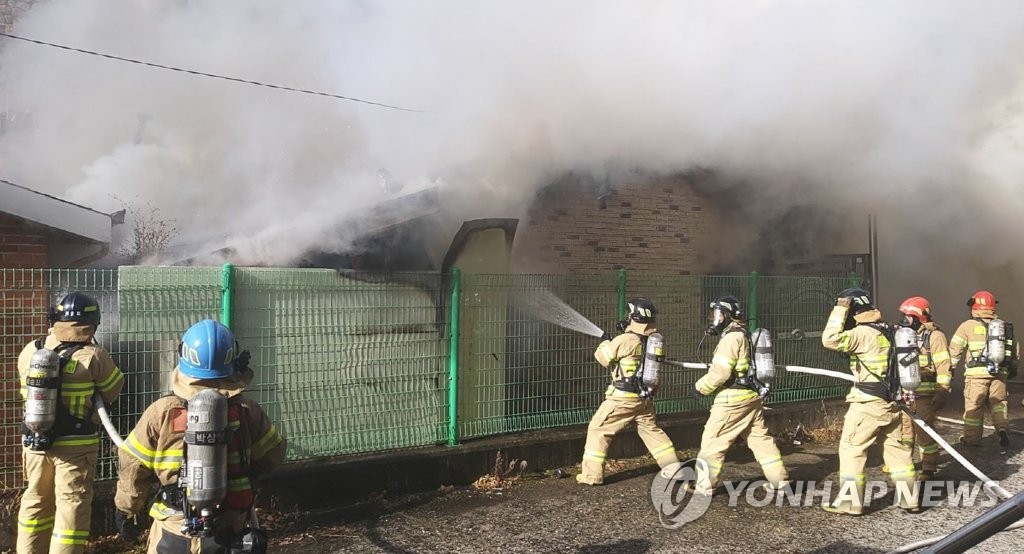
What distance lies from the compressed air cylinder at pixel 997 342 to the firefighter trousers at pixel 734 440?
126 inches

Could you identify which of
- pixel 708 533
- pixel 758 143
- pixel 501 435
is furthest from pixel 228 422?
pixel 758 143

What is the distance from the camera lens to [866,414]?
5422 millimetres

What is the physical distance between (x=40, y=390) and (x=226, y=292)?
1432 mm

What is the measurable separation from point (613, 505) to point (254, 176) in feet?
44.4

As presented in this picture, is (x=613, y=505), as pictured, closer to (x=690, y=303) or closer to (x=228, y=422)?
(x=690, y=303)

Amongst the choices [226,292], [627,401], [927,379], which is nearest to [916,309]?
[927,379]

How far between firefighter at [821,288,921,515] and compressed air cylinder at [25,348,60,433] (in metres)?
4.85

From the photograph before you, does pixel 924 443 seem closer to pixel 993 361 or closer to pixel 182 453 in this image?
pixel 993 361

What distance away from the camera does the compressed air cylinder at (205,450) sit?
8.57 ft

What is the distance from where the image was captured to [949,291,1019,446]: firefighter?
7.59m

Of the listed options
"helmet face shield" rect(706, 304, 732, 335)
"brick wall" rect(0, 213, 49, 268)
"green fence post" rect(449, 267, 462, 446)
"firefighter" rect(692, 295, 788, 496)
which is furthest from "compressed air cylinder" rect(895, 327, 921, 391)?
"brick wall" rect(0, 213, 49, 268)

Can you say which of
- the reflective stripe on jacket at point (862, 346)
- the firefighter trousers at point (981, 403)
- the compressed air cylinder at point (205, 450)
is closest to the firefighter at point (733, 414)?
the reflective stripe on jacket at point (862, 346)

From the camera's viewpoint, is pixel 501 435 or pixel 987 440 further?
pixel 987 440

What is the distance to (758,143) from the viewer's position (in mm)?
7762
